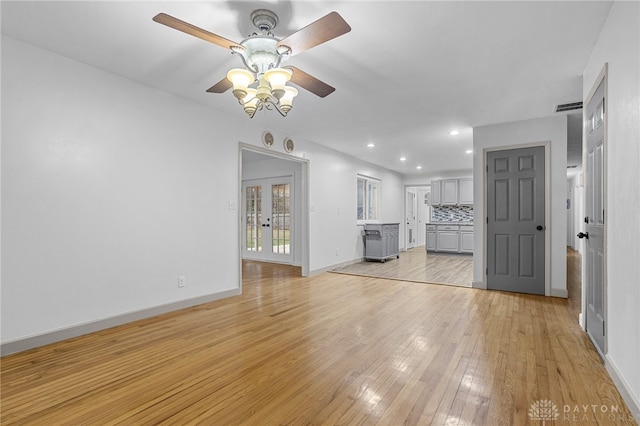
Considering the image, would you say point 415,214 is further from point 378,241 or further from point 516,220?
point 516,220

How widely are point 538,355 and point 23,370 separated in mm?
3822

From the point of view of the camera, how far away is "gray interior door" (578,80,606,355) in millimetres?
2338

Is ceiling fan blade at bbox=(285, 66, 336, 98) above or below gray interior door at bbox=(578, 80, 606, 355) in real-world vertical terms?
above

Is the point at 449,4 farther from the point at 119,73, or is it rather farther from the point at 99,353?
the point at 99,353

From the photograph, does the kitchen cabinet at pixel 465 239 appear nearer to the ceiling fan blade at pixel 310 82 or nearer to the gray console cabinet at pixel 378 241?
the gray console cabinet at pixel 378 241

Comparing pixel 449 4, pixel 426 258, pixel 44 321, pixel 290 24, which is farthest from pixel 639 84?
pixel 426 258

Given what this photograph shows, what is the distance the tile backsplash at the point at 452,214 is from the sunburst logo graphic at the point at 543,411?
314 inches

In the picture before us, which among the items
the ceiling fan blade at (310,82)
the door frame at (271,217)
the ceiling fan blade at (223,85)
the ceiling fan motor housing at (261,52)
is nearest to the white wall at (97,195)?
the ceiling fan blade at (223,85)

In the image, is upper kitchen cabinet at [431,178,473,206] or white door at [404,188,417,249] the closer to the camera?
upper kitchen cabinet at [431,178,473,206]

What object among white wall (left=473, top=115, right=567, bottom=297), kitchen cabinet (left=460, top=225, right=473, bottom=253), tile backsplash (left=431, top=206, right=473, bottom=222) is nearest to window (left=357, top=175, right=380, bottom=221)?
tile backsplash (left=431, top=206, right=473, bottom=222)

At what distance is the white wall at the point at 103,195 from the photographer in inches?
98.5

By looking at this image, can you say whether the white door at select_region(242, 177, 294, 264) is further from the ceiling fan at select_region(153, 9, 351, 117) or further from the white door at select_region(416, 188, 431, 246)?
the white door at select_region(416, 188, 431, 246)

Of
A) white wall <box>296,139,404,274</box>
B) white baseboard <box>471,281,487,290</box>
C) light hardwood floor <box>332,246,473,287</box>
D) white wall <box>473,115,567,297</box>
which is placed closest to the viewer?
white wall <box>473,115,567,297</box>

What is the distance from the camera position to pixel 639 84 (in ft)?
5.39
